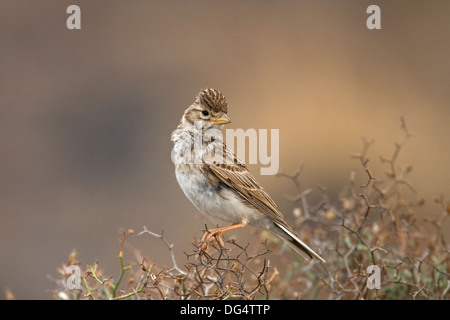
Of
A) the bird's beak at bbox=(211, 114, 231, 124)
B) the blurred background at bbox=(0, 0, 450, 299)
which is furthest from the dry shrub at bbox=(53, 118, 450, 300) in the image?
the blurred background at bbox=(0, 0, 450, 299)

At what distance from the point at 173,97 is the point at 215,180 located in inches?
270

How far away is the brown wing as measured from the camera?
560cm

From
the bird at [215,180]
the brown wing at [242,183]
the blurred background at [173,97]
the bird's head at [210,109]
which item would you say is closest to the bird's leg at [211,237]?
the bird at [215,180]

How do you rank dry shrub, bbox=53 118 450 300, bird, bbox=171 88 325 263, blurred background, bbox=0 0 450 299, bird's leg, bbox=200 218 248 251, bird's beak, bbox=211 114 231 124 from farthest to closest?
blurred background, bbox=0 0 450 299, bird, bbox=171 88 325 263, bird's beak, bbox=211 114 231 124, bird's leg, bbox=200 218 248 251, dry shrub, bbox=53 118 450 300

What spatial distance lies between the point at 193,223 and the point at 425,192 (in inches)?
129

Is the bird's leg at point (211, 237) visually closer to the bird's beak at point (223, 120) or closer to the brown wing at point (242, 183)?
the brown wing at point (242, 183)

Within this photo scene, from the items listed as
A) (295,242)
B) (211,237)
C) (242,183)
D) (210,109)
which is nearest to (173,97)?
(242,183)

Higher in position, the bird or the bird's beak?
the bird's beak

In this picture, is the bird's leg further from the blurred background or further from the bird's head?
the blurred background

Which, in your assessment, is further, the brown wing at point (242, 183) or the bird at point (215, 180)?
the brown wing at point (242, 183)

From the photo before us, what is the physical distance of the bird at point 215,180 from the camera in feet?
18.0

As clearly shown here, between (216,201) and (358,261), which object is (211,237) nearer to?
(216,201)
